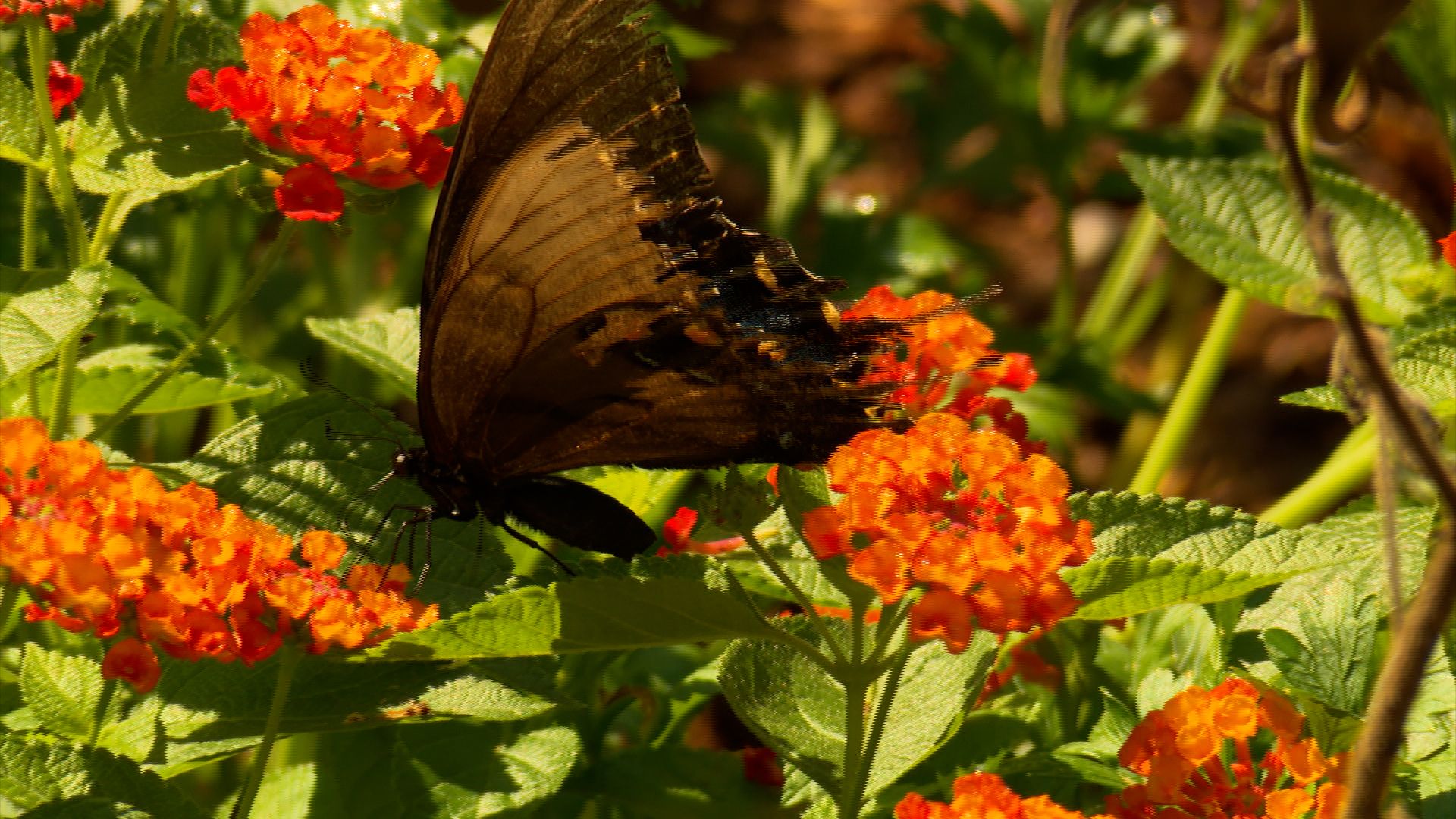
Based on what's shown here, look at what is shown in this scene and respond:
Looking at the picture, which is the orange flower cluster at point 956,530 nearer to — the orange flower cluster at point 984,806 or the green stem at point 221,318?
the orange flower cluster at point 984,806

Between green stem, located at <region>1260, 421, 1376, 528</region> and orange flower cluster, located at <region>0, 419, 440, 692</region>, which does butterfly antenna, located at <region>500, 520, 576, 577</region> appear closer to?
orange flower cluster, located at <region>0, 419, 440, 692</region>

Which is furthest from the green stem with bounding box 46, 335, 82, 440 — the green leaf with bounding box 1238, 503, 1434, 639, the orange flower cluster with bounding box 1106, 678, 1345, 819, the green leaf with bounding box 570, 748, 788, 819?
the green leaf with bounding box 1238, 503, 1434, 639

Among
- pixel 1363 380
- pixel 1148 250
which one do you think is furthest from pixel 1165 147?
pixel 1363 380

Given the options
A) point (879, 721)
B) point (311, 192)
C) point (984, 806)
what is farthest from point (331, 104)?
point (984, 806)

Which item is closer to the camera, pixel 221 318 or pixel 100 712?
pixel 100 712

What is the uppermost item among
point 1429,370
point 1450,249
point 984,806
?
point 1450,249

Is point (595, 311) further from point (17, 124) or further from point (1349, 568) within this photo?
point (1349, 568)
